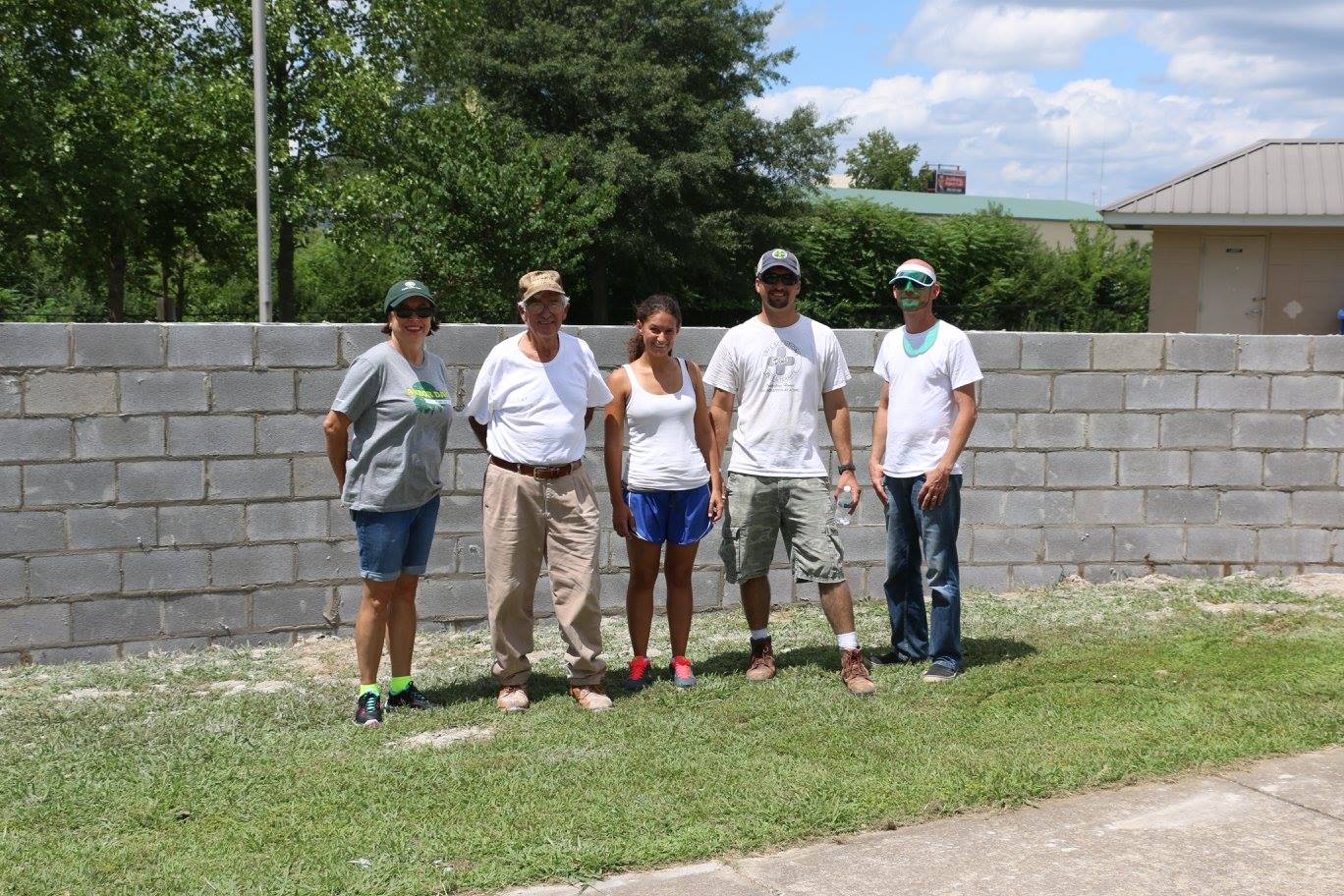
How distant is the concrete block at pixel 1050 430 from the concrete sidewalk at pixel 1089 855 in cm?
365

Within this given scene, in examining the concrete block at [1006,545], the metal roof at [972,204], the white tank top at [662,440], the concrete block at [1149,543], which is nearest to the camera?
the white tank top at [662,440]

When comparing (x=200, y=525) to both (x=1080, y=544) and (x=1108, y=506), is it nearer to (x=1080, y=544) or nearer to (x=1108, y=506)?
(x=1080, y=544)

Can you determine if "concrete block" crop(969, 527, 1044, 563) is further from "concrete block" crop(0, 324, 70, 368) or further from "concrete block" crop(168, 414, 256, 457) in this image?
"concrete block" crop(0, 324, 70, 368)

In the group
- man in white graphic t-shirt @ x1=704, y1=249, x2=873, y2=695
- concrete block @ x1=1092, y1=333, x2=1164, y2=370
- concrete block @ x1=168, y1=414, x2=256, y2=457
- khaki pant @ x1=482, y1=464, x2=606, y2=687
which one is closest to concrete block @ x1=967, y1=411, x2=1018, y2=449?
concrete block @ x1=1092, y1=333, x2=1164, y2=370

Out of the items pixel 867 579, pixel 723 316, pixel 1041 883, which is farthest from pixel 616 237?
pixel 1041 883

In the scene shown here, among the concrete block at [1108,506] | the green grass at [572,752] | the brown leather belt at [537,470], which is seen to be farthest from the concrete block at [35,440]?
the concrete block at [1108,506]

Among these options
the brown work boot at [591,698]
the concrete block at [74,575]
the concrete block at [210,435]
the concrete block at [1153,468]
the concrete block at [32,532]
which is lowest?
the brown work boot at [591,698]

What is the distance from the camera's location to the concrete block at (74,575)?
6465 millimetres

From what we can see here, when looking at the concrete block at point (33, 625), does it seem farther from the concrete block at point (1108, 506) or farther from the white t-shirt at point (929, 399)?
the concrete block at point (1108, 506)

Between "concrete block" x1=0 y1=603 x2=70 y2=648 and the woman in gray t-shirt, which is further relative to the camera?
"concrete block" x1=0 y1=603 x2=70 y2=648

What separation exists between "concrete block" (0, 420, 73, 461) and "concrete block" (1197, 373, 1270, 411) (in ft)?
21.2

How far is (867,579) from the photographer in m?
7.84

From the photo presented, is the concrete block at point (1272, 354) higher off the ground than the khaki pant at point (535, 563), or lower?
higher

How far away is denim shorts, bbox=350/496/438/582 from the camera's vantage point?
5.42 m
